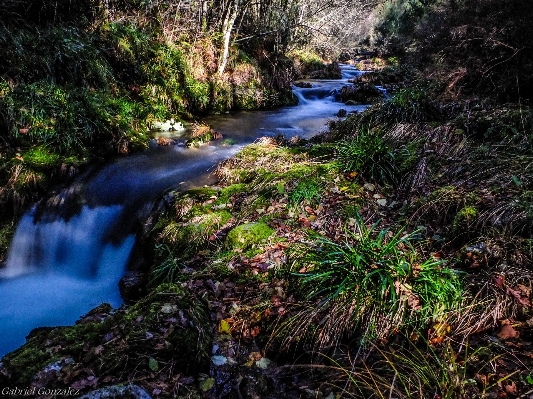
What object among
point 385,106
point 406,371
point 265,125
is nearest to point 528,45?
point 385,106

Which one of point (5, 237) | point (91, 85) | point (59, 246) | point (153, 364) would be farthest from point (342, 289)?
point (91, 85)

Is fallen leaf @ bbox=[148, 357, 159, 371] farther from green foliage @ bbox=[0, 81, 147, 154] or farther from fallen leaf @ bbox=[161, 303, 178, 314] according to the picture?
green foliage @ bbox=[0, 81, 147, 154]

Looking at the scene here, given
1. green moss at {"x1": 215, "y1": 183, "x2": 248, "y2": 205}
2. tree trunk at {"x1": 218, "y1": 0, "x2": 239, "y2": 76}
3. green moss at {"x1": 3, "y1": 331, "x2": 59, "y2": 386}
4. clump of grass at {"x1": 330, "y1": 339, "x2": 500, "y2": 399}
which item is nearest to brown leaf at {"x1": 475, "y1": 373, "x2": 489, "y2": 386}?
clump of grass at {"x1": 330, "y1": 339, "x2": 500, "y2": 399}

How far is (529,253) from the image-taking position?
117 inches

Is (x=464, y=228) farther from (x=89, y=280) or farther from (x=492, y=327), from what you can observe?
(x=89, y=280)

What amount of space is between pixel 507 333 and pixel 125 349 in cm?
277

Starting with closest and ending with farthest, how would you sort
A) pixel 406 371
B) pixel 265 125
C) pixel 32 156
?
pixel 406 371, pixel 32 156, pixel 265 125

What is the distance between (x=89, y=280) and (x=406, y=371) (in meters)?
4.45

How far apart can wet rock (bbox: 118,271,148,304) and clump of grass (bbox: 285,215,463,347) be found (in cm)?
232

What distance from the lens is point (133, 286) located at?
4.39 m

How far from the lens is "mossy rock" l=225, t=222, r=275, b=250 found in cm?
396

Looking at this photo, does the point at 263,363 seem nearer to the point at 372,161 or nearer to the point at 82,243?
the point at 372,161

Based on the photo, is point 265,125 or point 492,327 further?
point 265,125

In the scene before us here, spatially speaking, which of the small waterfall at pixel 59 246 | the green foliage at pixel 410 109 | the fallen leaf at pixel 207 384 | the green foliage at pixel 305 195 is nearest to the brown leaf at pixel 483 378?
the fallen leaf at pixel 207 384
